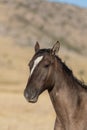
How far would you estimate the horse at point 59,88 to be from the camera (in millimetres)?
9094

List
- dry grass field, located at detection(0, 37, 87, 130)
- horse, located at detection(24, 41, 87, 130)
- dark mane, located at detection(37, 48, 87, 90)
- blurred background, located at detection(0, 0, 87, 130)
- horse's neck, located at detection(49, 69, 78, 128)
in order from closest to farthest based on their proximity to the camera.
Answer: horse, located at detection(24, 41, 87, 130) < dark mane, located at detection(37, 48, 87, 90) < horse's neck, located at detection(49, 69, 78, 128) < dry grass field, located at detection(0, 37, 87, 130) < blurred background, located at detection(0, 0, 87, 130)

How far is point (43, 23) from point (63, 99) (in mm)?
111665

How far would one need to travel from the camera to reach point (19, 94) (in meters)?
36.1

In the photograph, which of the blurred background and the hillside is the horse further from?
the hillside

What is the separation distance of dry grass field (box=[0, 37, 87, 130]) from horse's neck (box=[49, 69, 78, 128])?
240 inches

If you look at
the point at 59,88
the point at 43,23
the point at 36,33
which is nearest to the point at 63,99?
the point at 59,88

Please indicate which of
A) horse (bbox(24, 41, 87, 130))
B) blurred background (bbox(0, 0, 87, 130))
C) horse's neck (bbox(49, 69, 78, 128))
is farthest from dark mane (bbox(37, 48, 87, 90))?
blurred background (bbox(0, 0, 87, 130))

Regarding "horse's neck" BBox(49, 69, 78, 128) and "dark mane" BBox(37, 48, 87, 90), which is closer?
"dark mane" BBox(37, 48, 87, 90)

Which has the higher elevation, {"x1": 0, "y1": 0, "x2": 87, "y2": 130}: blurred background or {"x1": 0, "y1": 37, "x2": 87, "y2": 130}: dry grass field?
{"x1": 0, "y1": 0, "x2": 87, "y2": 130}: blurred background

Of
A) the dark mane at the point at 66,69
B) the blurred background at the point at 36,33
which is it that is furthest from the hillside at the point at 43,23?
the dark mane at the point at 66,69

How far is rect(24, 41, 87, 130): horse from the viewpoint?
9.09m

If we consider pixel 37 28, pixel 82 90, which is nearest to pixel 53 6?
pixel 37 28

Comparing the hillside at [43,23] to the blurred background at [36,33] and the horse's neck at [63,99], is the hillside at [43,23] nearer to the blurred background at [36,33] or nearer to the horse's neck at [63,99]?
the blurred background at [36,33]

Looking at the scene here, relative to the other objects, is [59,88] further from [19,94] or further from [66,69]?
[19,94]
